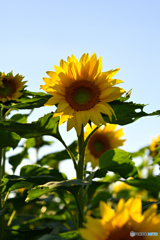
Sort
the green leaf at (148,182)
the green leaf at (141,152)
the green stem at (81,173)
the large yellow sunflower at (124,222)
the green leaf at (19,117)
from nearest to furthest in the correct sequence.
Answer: the large yellow sunflower at (124,222), the green stem at (81,173), the green leaf at (148,182), the green leaf at (19,117), the green leaf at (141,152)

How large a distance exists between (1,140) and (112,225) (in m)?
1.34

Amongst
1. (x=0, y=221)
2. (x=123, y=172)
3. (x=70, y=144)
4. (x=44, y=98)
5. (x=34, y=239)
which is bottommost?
(x=34, y=239)

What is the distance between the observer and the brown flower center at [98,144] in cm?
300

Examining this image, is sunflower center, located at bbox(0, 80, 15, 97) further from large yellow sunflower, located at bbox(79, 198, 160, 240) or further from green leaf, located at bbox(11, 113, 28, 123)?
A: large yellow sunflower, located at bbox(79, 198, 160, 240)

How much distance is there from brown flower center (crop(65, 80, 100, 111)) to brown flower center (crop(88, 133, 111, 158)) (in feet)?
3.45

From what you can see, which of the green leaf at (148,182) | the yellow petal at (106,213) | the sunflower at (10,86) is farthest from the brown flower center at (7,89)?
the yellow petal at (106,213)

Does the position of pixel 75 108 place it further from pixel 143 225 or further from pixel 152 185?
pixel 143 225

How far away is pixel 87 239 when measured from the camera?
1154 millimetres

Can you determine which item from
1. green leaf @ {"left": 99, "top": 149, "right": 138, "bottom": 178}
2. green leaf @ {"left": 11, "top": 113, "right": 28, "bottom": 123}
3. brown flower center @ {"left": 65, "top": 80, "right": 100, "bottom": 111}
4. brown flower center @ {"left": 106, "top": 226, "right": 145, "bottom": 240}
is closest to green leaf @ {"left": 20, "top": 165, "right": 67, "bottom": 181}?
green leaf @ {"left": 99, "top": 149, "right": 138, "bottom": 178}

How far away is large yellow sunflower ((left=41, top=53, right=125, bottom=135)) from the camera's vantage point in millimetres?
1902

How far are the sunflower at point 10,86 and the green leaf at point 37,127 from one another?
0.47m

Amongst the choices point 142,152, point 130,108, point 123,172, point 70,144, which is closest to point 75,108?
point 130,108

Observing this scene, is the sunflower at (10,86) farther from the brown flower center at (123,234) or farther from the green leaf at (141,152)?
the green leaf at (141,152)

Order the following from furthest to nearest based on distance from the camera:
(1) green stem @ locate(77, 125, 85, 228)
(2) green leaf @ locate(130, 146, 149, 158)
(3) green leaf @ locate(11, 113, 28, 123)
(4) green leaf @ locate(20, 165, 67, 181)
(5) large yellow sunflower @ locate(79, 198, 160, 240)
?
(2) green leaf @ locate(130, 146, 149, 158)
(3) green leaf @ locate(11, 113, 28, 123)
(4) green leaf @ locate(20, 165, 67, 181)
(1) green stem @ locate(77, 125, 85, 228)
(5) large yellow sunflower @ locate(79, 198, 160, 240)
